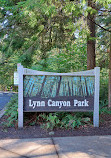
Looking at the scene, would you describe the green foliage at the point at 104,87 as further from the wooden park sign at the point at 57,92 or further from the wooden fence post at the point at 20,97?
the wooden fence post at the point at 20,97

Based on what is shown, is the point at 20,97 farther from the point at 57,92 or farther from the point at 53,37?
the point at 53,37

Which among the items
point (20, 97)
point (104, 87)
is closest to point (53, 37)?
point (104, 87)

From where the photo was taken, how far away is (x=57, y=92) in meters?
5.36

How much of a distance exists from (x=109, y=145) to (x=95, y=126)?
4.65 ft

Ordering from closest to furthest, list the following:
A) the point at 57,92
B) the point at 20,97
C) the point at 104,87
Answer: the point at 20,97, the point at 57,92, the point at 104,87

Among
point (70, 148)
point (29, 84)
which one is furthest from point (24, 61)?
point (70, 148)

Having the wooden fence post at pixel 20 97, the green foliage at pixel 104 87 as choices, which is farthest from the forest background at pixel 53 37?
the wooden fence post at pixel 20 97

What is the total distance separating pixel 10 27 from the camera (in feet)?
30.8

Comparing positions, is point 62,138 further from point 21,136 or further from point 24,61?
point 24,61

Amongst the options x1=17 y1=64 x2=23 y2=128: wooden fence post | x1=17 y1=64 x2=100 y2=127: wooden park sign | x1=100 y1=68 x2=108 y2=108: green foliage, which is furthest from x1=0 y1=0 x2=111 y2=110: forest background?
x1=17 y1=64 x2=23 y2=128: wooden fence post

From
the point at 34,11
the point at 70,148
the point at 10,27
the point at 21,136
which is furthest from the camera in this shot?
the point at 10,27

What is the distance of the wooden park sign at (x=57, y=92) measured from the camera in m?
5.23

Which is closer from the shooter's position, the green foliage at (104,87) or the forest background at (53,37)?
the forest background at (53,37)

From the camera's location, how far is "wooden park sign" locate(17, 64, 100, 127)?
5227mm
